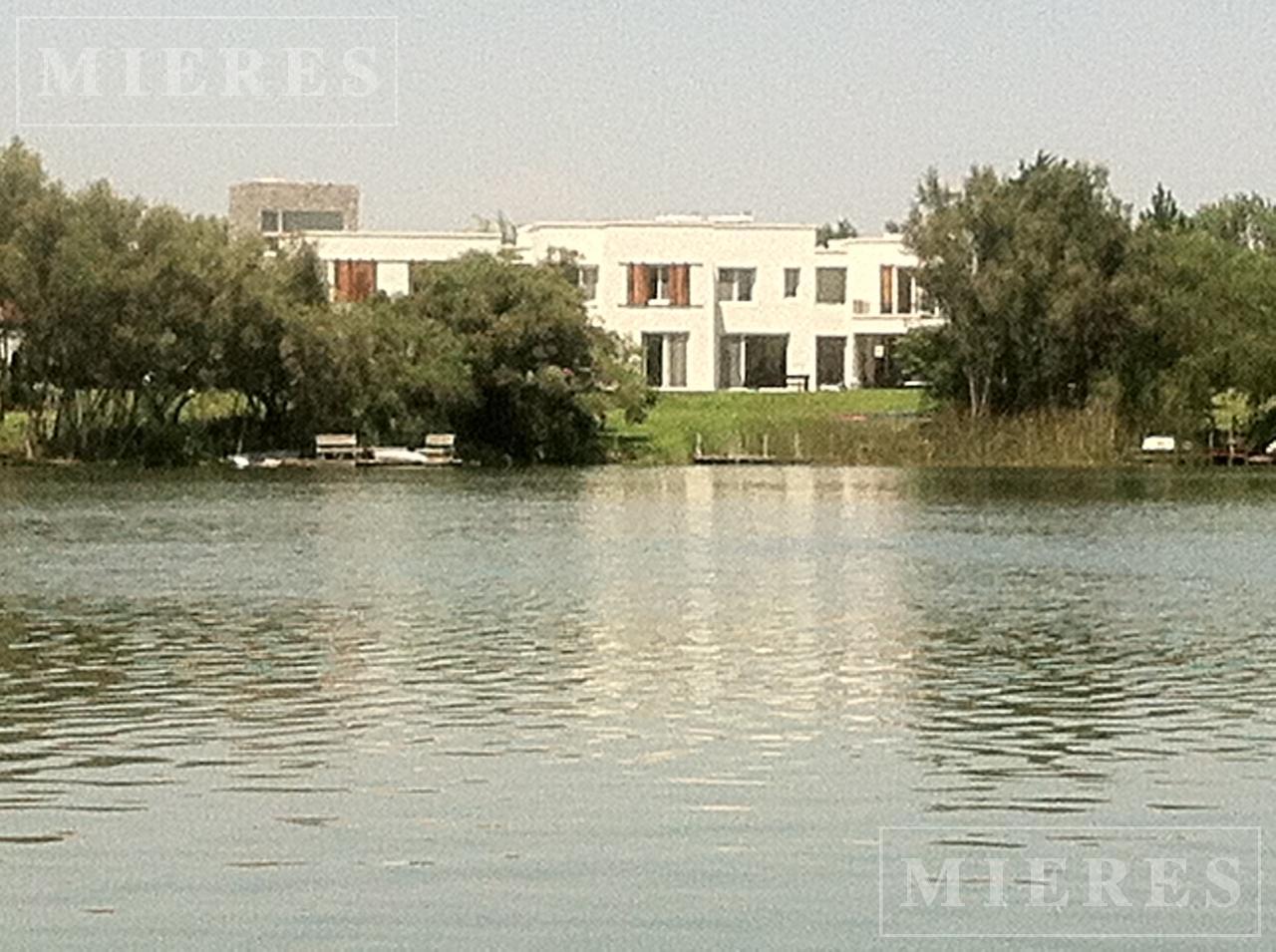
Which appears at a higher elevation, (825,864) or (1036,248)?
(1036,248)

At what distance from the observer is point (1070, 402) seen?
101m

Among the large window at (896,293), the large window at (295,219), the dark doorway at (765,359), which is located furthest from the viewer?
the large window at (295,219)

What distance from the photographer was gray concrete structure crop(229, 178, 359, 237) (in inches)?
6196

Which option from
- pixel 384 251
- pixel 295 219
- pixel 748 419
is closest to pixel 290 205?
pixel 295 219

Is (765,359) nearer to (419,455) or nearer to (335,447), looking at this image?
(419,455)

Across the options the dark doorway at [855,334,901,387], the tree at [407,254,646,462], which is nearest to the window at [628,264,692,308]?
the dark doorway at [855,334,901,387]

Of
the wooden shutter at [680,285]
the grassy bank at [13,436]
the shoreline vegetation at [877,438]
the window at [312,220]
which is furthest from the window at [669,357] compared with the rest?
the grassy bank at [13,436]

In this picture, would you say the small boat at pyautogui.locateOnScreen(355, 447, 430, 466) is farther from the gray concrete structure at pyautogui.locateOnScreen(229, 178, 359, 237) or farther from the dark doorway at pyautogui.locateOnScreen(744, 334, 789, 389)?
the gray concrete structure at pyautogui.locateOnScreen(229, 178, 359, 237)

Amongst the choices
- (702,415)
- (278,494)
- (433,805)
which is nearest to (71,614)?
(433,805)

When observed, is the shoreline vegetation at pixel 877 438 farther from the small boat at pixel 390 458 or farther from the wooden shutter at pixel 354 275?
the wooden shutter at pixel 354 275

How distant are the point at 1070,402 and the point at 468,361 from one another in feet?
67.8

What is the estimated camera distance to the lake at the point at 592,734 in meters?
16.2

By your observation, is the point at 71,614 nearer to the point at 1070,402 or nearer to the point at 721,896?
the point at 721,896

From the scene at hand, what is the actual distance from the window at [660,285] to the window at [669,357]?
5.05 ft
